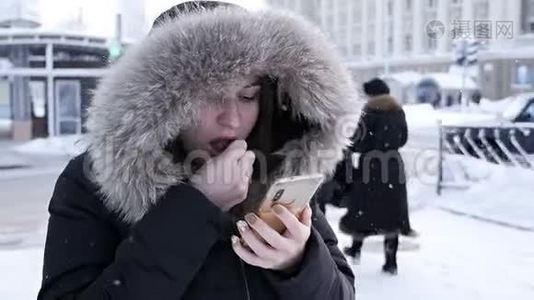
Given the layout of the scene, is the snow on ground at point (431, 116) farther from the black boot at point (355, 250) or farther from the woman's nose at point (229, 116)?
the woman's nose at point (229, 116)

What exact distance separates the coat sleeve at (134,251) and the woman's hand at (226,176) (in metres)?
0.03

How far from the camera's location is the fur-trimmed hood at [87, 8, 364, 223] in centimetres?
122

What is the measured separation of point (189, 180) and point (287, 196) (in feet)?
0.68

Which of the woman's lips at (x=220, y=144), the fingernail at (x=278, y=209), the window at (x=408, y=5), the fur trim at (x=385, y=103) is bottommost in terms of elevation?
the fingernail at (x=278, y=209)

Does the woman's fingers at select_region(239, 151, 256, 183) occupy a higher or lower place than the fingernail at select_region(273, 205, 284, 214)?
higher

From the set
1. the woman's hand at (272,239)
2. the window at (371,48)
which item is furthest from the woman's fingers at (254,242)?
the window at (371,48)

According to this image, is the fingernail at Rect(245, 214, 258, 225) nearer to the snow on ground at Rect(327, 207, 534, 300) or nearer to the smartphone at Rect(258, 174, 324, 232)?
the smartphone at Rect(258, 174, 324, 232)

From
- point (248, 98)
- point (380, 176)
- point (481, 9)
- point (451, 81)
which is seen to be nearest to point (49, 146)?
point (380, 176)

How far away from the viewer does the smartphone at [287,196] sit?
3.67 feet

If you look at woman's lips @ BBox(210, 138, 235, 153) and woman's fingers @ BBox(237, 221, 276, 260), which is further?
Result: woman's lips @ BBox(210, 138, 235, 153)

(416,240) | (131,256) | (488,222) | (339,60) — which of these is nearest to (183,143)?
(131,256)

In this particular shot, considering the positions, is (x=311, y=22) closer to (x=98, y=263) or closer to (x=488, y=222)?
(x=98, y=263)

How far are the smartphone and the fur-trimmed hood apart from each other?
0.66 ft

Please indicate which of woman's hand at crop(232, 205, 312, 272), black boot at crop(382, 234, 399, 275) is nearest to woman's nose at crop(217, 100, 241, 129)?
woman's hand at crop(232, 205, 312, 272)
